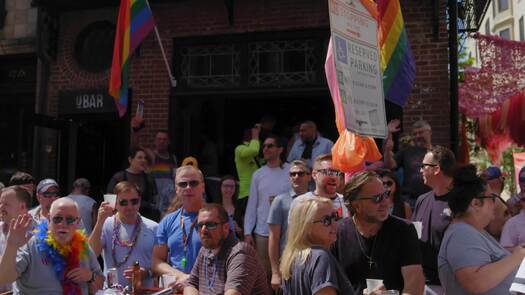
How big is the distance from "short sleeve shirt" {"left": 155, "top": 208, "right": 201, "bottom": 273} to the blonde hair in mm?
1348

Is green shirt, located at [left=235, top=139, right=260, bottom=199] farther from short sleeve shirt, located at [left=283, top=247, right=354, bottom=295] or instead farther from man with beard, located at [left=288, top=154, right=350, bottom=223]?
short sleeve shirt, located at [left=283, top=247, right=354, bottom=295]

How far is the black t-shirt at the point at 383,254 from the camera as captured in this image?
3.24m

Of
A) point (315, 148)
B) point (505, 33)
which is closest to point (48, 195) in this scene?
point (315, 148)

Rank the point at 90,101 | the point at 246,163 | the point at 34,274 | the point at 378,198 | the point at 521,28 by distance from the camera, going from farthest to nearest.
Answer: the point at 521,28 < the point at 90,101 < the point at 246,163 < the point at 34,274 < the point at 378,198

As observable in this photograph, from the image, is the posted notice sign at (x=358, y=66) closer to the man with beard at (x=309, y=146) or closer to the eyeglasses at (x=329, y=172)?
the eyeglasses at (x=329, y=172)

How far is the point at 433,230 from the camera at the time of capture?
4129 millimetres

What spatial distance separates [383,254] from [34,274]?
96.8 inches

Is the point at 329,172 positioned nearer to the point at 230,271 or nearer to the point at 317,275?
the point at 230,271

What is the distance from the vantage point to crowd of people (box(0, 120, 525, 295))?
9.91 ft

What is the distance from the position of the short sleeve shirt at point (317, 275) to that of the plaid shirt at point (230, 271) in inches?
20.0

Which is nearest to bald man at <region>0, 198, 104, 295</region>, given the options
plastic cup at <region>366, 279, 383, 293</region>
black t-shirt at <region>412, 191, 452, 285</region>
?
plastic cup at <region>366, 279, 383, 293</region>

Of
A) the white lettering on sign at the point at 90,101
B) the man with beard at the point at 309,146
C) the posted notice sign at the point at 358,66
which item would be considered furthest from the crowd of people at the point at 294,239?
the white lettering on sign at the point at 90,101

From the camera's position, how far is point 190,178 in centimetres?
445

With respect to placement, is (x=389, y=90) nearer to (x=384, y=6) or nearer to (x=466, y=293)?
(x=384, y=6)
